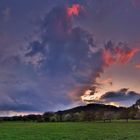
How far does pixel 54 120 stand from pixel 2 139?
139385 millimetres

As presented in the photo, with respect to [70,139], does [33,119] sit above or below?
above

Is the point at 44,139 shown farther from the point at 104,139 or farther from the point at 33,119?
the point at 33,119

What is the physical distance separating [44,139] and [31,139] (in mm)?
1723

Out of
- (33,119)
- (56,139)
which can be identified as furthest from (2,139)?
(33,119)

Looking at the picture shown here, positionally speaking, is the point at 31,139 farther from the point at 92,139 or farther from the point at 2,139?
the point at 92,139

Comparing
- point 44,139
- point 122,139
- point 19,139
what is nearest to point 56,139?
point 44,139

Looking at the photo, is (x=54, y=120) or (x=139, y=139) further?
(x=54, y=120)

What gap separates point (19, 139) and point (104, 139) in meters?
11.1

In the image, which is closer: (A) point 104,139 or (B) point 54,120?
(A) point 104,139

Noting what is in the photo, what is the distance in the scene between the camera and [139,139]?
50.8 meters

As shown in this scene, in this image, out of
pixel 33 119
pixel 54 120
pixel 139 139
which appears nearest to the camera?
pixel 139 139

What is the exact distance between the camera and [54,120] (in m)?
191

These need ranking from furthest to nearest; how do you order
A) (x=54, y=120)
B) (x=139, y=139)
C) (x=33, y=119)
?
(x=54, y=120), (x=33, y=119), (x=139, y=139)

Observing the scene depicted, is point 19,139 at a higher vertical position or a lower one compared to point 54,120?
lower
